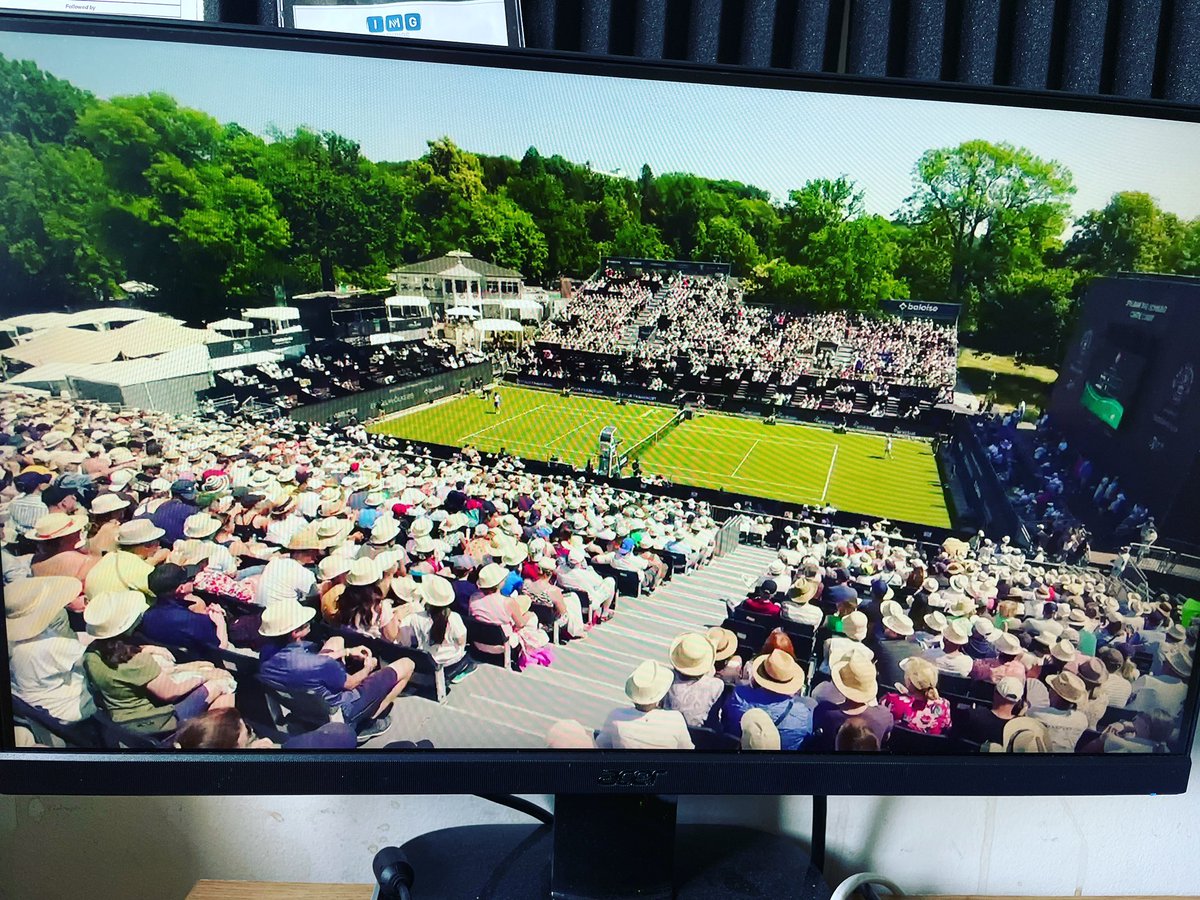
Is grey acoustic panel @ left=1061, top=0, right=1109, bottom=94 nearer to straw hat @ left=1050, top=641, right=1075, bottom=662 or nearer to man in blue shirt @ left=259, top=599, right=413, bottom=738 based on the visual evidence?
straw hat @ left=1050, top=641, right=1075, bottom=662

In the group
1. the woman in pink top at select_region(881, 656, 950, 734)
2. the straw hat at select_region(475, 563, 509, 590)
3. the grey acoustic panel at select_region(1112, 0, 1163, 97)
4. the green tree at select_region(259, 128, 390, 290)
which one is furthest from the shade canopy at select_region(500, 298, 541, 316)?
the grey acoustic panel at select_region(1112, 0, 1163, 97)

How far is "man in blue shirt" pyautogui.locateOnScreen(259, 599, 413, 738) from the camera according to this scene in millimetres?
590

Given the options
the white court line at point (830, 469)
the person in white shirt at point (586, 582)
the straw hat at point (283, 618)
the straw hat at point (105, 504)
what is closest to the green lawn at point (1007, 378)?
the white court line at point (830, 469)

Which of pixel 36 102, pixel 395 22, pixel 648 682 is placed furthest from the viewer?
pixel 395 22

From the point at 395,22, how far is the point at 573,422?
0.46 meters

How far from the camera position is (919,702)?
0.64 meters

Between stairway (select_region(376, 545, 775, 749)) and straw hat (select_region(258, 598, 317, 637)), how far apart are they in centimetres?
10

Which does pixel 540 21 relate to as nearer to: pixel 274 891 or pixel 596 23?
pixel 596 23

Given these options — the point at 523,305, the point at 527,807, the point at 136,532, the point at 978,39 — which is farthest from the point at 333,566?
the point at 978,39

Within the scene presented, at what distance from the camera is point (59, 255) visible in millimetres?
Answer: 541

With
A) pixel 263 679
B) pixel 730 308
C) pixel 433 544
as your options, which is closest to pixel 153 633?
pixel 263 679

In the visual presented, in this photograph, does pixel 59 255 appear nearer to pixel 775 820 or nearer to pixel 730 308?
pixel 730 308

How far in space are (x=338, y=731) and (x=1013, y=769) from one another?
1.84ft

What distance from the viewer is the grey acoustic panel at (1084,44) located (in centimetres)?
78
